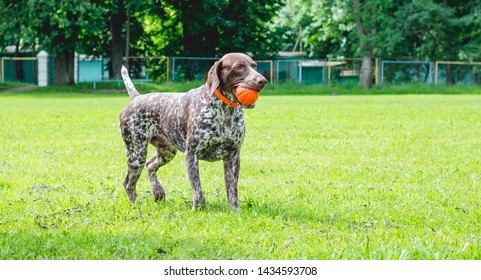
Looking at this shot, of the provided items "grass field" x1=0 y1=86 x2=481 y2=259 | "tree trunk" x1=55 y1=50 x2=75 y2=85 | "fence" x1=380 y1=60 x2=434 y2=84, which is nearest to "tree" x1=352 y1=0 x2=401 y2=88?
"fence" x1=380 y1=60 x2=434 y2=84

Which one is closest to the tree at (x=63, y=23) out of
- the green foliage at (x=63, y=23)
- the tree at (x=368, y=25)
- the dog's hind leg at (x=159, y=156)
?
the green foliage at (x=63, y=23)

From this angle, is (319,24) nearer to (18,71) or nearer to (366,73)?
(366,73)

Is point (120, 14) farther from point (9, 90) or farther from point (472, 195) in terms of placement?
point (472, 195)

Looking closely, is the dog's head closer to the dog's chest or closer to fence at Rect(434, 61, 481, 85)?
the dog's chest

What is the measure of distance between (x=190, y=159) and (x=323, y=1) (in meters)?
49.3

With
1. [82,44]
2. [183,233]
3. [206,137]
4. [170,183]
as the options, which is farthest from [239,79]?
[82,44]

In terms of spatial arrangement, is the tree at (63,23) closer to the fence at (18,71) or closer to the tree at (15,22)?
the tree at (15,22)

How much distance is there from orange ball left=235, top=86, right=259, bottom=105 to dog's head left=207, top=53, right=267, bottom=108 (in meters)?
0.04

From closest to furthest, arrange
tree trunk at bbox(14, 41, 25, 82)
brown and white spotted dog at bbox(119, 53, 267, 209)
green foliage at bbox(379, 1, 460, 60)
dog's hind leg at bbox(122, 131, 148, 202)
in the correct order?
brown and white spotted dog at bbox(119, 53, 267, 209) < dog's hind leg at bbox(122, 131, 148, 202) < green foliage at bbox(379, 1, 460, 60) < tree trunk at bbox(14, 41, 25, 82)

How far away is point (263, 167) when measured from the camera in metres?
11.6

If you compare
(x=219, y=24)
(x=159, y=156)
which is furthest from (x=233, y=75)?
(x=219, y=24)

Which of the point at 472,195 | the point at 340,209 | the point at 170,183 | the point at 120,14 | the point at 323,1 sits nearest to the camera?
the point at 340,209

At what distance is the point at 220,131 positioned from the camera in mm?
7695

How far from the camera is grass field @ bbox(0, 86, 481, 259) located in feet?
20.5
